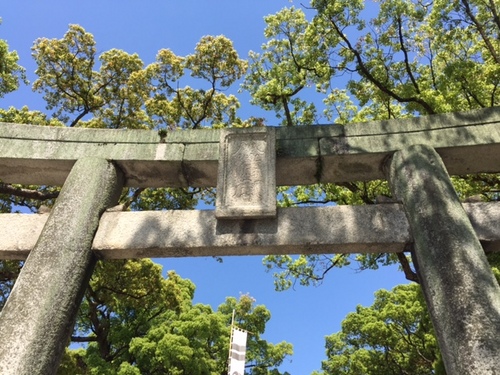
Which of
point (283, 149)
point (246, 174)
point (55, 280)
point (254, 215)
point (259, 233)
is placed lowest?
point (55, 280)

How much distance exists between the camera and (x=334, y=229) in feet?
13.2

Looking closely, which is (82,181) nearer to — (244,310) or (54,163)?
(54,163)

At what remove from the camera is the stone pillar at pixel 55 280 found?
11.0 ft

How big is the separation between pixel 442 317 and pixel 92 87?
9.94 meters

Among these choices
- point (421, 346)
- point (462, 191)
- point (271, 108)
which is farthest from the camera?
point (421, 346)

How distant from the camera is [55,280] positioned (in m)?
3.75

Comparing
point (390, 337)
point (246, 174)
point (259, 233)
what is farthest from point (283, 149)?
point (390, 337)

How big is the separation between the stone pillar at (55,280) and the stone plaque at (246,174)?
4.40ft

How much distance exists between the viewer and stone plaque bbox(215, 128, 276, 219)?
4.23 m

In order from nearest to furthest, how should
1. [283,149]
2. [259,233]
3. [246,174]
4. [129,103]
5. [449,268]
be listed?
[449,268]
[259,233]
[246,174]
[283,149]
[129,103]

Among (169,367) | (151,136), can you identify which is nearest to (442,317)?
(151,136)

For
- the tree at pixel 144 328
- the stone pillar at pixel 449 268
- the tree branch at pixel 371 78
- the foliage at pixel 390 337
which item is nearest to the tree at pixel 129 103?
the tree at pixel 144 328

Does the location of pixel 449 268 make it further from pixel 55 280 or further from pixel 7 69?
pixel 7 69

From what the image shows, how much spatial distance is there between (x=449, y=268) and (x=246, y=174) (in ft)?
7.27
